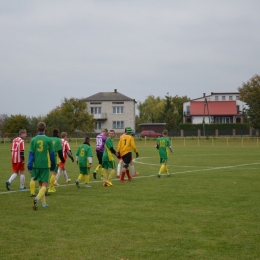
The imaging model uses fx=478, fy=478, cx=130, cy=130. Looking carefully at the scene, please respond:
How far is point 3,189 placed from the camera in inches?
626

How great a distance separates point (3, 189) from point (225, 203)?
7.64m

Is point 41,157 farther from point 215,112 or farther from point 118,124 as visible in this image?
point 215,112

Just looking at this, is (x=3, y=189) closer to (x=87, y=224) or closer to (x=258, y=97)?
(x=87, y=224)

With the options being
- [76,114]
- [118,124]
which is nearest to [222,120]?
[118,124]

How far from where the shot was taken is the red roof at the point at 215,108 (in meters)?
102

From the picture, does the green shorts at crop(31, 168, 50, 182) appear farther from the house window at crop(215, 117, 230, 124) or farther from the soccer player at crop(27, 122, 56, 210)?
the house window at crop(215, 117, 230, 124)

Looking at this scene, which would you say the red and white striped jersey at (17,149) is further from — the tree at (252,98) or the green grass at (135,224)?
the tree at (252,98)

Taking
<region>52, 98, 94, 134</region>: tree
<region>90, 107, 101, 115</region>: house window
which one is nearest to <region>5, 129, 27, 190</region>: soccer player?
<region>52, 98, 94, 134</region>: tree

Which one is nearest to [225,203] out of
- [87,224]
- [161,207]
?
[161,207]

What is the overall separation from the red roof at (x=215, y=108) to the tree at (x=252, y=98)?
2745 centimetres

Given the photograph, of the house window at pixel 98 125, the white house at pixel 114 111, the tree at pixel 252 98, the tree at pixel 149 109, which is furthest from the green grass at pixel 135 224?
the tree at pixel 149 109

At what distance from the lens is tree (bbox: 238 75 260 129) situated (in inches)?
2805

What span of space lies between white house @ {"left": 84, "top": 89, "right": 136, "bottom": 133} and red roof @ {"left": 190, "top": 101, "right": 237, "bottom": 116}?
14108mm

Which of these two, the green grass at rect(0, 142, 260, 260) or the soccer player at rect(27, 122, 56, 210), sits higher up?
the soccer player at rect(27, 122, 56, 210)
